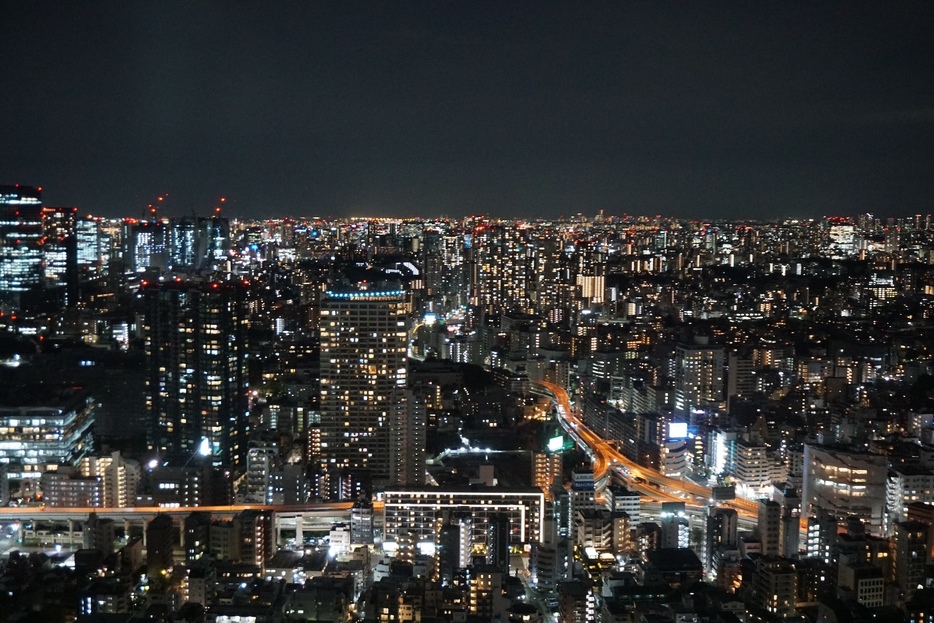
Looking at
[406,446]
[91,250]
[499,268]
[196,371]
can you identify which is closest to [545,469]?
[406,446]

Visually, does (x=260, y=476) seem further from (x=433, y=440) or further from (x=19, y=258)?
(x=19, y=258)

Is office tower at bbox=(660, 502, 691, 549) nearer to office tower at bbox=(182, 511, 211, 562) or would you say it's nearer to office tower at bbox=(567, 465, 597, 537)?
office tower at bbox=(567, 465, 597, 537)

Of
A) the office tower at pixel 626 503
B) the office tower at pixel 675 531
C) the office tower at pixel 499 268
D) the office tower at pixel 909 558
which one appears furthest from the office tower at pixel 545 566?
the office tower at pixel 499 268

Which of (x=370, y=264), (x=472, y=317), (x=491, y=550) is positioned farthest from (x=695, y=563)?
(x=472, y=317)

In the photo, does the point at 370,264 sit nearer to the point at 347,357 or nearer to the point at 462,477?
the point at 347,357

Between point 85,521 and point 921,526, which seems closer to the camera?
point 921,526

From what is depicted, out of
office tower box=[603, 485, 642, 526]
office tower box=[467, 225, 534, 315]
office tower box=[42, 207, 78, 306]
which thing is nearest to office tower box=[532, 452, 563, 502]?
office tower box=[603, 485, 642, 526]

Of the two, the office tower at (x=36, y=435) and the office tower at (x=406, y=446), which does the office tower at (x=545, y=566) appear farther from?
the office tower at (x=36, y=435)
